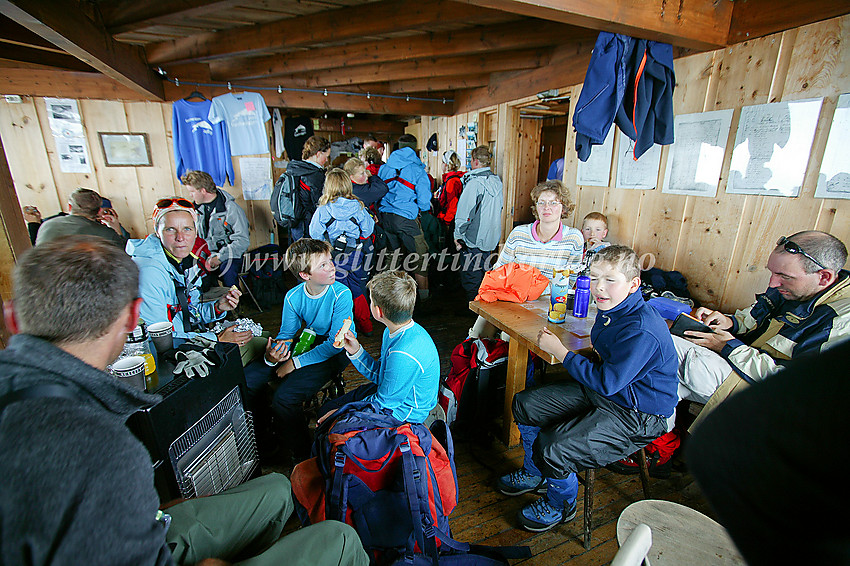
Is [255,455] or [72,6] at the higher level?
[72,6]

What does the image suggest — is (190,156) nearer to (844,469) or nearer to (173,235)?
(173,235)

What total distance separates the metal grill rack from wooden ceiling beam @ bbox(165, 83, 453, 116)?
4.21 m

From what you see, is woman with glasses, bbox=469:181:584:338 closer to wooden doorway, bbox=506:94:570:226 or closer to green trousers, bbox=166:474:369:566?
green trousers, bbox=166:474:369:566

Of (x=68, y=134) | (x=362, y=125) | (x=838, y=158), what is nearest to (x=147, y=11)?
(x=68, y=134)

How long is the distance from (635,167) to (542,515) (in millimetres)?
2679

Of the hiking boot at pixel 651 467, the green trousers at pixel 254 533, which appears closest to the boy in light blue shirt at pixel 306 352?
the green trousers at pixel 254 533

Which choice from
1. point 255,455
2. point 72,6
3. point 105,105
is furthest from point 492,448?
point 105,105

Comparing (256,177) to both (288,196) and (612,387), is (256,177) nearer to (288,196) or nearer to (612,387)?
(288,196)

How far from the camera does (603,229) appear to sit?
125 inches

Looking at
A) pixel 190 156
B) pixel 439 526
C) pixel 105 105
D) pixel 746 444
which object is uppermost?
pixel 105 105

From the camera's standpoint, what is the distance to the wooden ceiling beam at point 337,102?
4.35 metres

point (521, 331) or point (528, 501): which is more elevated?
point (521, 331)

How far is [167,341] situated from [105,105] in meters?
4.23

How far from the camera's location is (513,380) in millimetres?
2225
